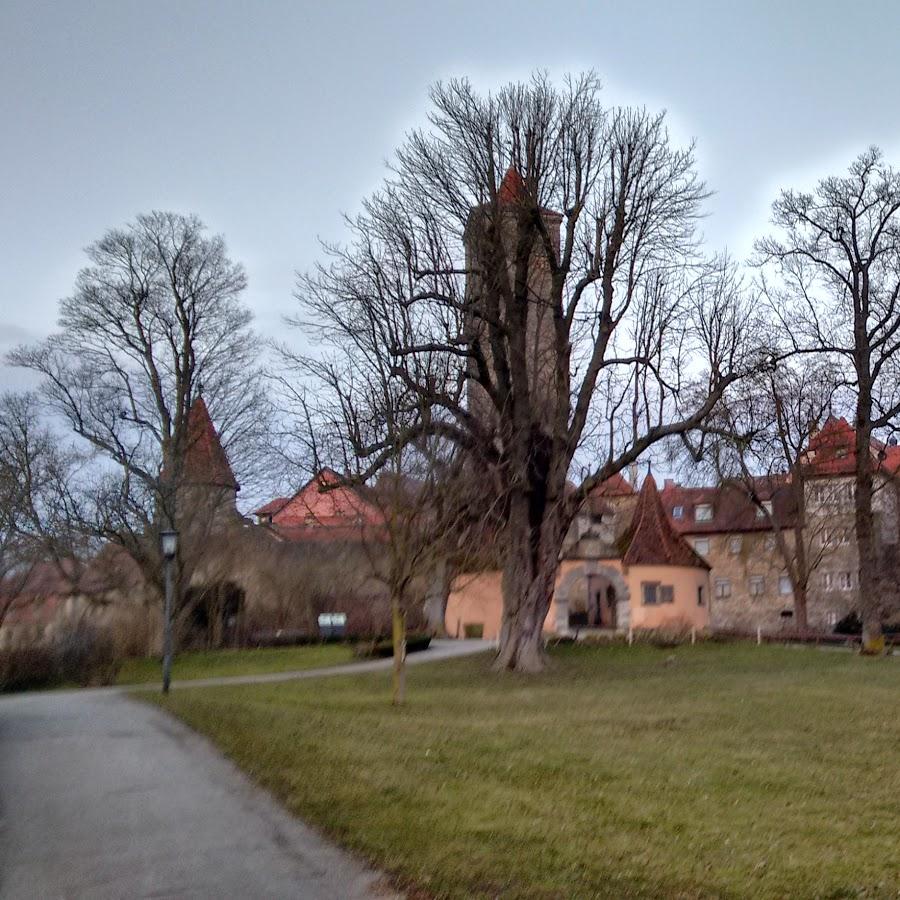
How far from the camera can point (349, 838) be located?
24.6ft

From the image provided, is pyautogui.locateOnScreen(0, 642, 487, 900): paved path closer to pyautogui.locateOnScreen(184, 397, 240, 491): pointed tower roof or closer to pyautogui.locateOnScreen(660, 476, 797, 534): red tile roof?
pyautogui.locateOnScreen(184, 397, 240, 491): pointed tower roof

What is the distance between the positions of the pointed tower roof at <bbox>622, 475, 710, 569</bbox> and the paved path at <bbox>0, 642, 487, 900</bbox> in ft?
126

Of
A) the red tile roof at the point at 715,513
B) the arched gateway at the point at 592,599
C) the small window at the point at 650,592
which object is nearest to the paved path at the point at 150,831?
the arched gateway at the point at 592,599

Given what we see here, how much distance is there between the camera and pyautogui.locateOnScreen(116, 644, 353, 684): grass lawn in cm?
3106

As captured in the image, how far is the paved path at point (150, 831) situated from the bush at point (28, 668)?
17319 mm

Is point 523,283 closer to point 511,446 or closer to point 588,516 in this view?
point 511,446

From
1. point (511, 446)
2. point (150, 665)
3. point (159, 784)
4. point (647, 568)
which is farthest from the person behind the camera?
point (647, 568)

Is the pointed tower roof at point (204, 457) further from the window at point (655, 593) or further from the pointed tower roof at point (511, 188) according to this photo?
the window at point (655, 593)

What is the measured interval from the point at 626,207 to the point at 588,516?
2558 cm

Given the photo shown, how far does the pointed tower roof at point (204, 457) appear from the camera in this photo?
123ft

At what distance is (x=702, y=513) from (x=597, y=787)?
205ft

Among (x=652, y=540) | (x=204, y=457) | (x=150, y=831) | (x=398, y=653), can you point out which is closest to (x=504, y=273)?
(x=398, y=653)

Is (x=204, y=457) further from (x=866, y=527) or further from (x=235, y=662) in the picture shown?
(x=866, y=527)

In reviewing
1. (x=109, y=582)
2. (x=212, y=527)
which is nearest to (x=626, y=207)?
(x=212, y=527)
